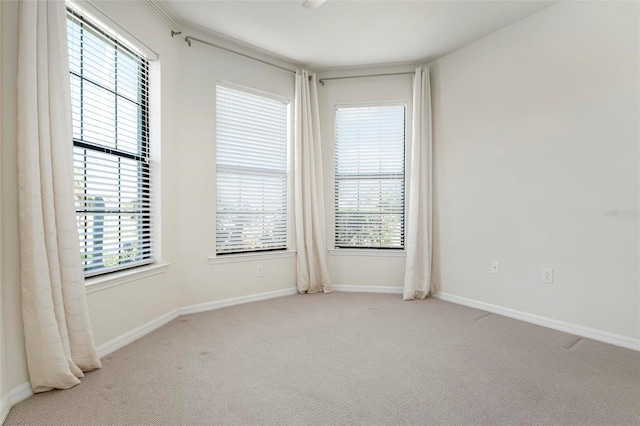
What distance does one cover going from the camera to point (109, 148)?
2.39 metres

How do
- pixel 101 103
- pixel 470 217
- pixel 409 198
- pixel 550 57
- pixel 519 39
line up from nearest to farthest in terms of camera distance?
pixel 101 103
pixel 550 57
pixel 519 39
pixel 470 217
pixel 409 198

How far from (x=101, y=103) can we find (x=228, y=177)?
51.8 inches

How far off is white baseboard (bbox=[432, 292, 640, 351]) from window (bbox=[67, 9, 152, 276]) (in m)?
3.14

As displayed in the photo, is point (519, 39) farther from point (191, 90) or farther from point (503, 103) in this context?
point (191, 90)

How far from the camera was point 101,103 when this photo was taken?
233cm

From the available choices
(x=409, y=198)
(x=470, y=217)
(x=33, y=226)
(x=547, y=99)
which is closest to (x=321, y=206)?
(x=409, y=198)

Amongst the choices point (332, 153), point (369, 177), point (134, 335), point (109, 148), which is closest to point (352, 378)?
point (134, 335)

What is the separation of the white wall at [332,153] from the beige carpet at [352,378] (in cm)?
105

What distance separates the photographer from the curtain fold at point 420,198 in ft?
11.9

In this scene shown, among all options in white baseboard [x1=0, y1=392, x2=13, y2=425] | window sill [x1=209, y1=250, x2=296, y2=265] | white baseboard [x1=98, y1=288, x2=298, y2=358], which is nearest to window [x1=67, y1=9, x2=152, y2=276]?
white baseboard [x1=98, y1=288, x2=298, y2=358]

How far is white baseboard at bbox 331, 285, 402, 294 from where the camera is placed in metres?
3.88

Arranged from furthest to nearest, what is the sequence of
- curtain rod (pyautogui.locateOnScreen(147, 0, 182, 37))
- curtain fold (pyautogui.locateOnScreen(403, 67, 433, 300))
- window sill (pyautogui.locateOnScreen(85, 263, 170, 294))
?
1. curtain fold (pyautogui.locateOnScreen(403, 67, 433, 300))
2. curtain rod (pyautogui.locateOnScreen(147, 0, 182, 37))
3. window sill (pyautogui.locateOnScreen(85, 263, 170, 294))

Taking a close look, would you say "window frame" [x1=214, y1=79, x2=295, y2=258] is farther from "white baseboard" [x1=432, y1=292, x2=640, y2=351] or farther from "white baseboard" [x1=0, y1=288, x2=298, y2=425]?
"white baseboard" [x1=432, y1=292, x2=640, y2=351]

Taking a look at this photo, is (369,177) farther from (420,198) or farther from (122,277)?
(122,277)
